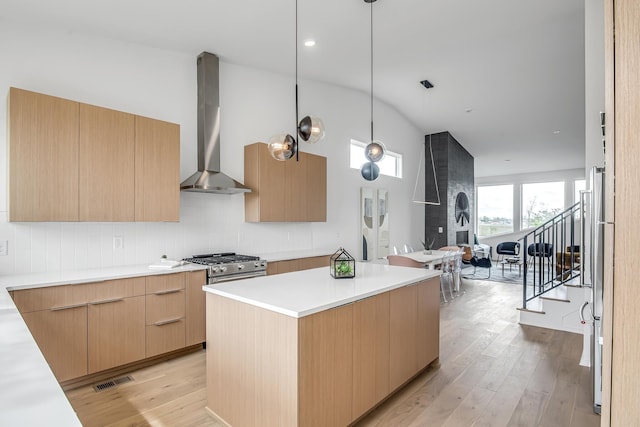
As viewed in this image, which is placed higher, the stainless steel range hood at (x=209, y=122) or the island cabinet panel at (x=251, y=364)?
the stainless steel range hood at (x=209, y=122)

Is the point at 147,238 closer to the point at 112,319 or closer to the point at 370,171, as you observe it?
the point at 112,319

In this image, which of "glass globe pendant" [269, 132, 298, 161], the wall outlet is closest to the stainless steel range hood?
the wall outlet

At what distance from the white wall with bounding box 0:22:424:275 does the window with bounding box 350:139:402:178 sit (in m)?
0.20

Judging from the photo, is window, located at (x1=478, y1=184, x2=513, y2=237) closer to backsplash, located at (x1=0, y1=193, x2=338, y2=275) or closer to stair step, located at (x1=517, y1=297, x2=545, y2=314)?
stair step, located at (x1=517, y1=297, x2=545, y2=314)

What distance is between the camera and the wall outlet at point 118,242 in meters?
3.49

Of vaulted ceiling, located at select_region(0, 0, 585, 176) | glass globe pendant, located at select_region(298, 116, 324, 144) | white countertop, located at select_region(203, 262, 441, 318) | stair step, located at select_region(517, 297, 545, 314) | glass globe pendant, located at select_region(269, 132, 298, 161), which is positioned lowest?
stair step, located at select_region(517, 297, 545, 314)

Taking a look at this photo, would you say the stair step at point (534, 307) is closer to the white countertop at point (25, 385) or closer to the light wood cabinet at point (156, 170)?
the light wood cabinet at point (156, 170)

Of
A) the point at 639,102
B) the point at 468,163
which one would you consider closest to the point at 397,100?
the point at 468,163

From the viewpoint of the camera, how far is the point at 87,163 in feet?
9.77

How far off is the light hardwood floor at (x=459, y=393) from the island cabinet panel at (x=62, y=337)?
228 millimetres

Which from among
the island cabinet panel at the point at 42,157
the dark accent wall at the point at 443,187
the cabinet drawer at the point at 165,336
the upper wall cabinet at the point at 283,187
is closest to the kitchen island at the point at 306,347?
the cabinet drawer at the point at 165,336

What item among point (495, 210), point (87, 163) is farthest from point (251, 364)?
point (495, 210)

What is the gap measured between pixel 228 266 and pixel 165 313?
2.46 feet

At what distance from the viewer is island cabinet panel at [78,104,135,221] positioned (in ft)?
9.74
